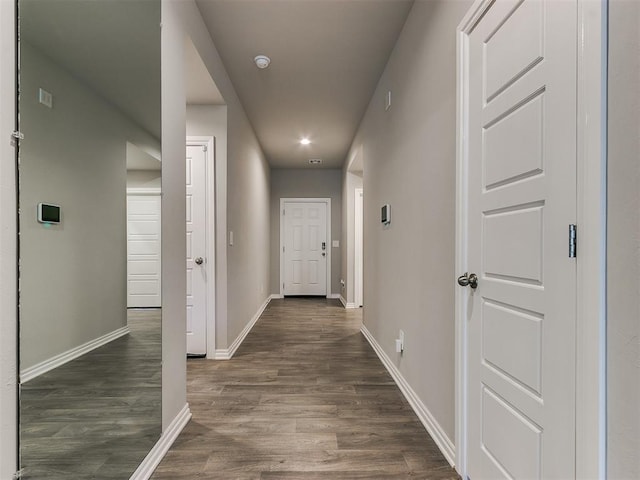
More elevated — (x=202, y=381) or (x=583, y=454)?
(x=583, y=454)

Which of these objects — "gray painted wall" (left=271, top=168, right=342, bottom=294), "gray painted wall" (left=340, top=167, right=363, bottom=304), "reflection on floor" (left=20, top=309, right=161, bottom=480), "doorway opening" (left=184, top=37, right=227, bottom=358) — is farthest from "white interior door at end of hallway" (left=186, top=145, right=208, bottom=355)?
"gray painted wall" (left=271, top=168, right=342, bottom=294)

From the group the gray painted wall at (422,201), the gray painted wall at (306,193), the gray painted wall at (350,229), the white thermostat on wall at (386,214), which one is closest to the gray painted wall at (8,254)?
the gray painted wall at (422,201)

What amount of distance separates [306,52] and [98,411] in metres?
2.60

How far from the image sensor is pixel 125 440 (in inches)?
52.1

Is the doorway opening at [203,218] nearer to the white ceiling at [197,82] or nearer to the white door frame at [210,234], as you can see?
the white door frame at [210,234]

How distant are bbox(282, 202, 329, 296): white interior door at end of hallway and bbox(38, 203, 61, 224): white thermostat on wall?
5.53 m

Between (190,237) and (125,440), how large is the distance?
1.88 m

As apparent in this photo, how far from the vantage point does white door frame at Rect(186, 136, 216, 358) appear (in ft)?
9.54

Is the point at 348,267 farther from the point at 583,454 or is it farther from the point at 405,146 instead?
the point at 583,454

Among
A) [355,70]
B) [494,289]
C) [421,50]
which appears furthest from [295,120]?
[494,289]

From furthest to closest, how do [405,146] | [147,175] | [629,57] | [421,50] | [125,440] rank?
[405,146], [421,50], [147,175], [125,440], [629,57]

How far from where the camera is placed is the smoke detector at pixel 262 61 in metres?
2.59

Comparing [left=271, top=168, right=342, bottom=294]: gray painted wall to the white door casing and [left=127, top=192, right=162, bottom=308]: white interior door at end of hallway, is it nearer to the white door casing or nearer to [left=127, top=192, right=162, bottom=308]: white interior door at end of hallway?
the white door casing

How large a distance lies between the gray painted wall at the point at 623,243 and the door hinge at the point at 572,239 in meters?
0.08
